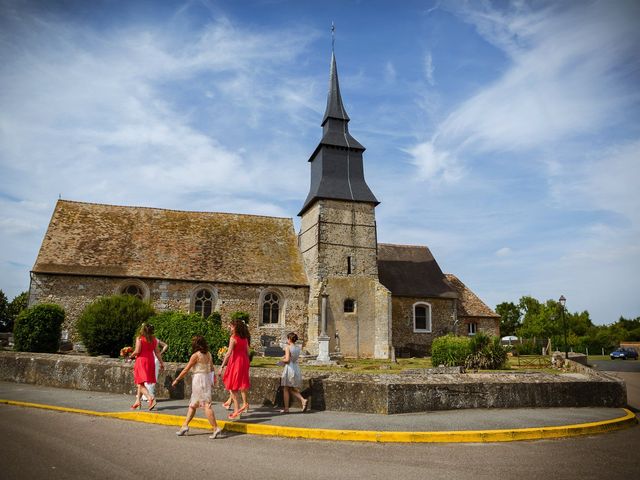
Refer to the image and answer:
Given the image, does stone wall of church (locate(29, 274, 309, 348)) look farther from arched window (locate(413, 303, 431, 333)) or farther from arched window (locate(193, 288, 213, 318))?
arched window (locate(413, 303, 431, 333))

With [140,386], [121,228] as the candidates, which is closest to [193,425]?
[140,386]

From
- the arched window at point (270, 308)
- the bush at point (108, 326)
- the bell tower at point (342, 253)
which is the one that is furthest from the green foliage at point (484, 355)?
the bush at point (108, 326)

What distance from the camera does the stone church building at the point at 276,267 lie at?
23375 mm

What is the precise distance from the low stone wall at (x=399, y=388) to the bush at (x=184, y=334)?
88.5 inches

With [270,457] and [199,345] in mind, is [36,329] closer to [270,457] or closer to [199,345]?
[199,345]

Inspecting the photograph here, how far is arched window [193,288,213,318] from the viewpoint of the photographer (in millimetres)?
24188

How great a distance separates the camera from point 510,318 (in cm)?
6244

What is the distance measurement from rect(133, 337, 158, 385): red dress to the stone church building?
588 inches

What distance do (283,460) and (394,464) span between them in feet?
4.34

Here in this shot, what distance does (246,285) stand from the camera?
24.7m

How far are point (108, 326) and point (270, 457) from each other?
13012 mm

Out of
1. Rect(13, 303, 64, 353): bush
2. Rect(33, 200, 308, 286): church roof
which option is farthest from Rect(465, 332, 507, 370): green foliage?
Rect(13, 303, 64, 353): bush

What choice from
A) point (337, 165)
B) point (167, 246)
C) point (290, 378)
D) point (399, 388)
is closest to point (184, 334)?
point (290, 378)

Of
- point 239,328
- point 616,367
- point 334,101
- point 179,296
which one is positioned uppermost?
point 334,101
